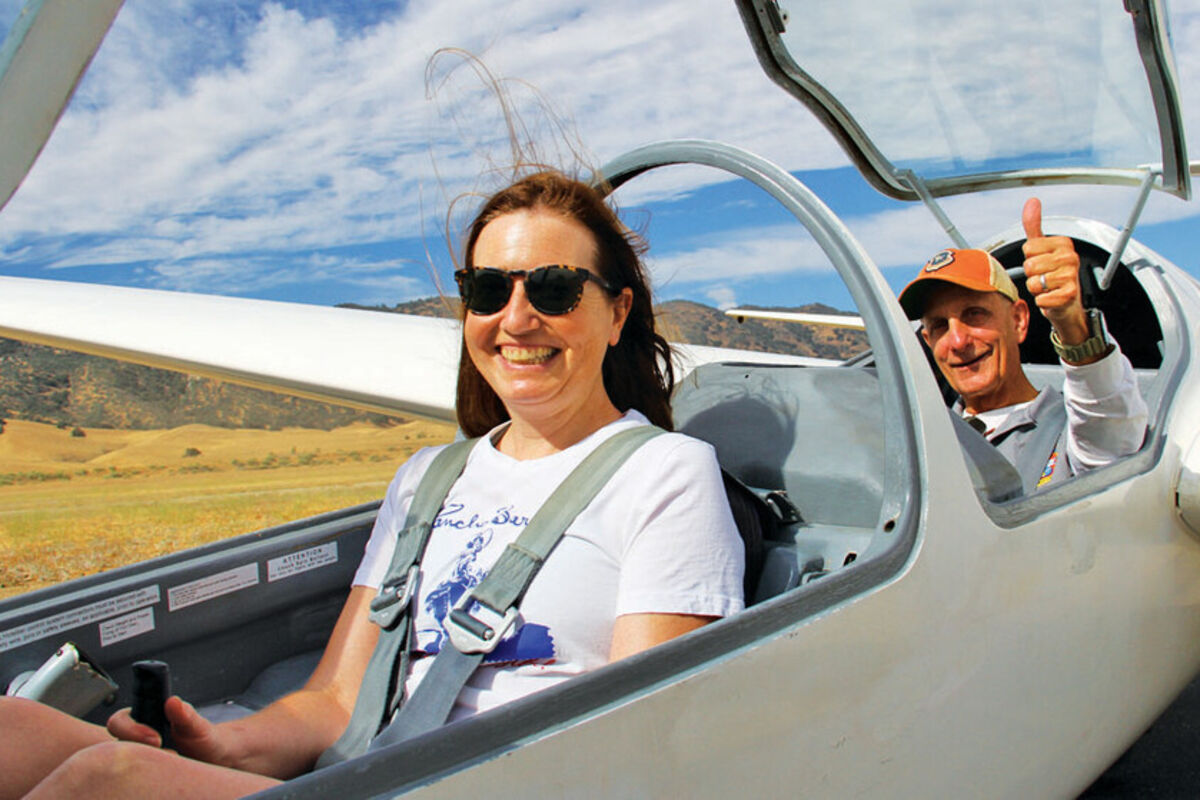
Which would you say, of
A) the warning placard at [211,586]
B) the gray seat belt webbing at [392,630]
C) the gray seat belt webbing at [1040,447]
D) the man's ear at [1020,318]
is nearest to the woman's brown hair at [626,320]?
the gray seat belt webbing at [392,630]

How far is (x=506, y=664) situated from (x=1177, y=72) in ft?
6.86

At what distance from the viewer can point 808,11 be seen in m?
1.97

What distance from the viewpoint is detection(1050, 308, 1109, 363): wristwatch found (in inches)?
74.4

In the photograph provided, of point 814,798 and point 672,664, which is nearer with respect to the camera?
point 672,664

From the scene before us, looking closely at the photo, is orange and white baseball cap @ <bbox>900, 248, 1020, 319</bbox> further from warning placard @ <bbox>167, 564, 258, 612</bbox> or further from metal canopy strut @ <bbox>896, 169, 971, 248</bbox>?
warning placard @ <bbox>167, 564, 258, 612</bbox>

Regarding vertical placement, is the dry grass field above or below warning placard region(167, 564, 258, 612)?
below

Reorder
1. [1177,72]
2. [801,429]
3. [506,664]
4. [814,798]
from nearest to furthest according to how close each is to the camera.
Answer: [814,798] → [506,664] → [801,429] → [1177,72]

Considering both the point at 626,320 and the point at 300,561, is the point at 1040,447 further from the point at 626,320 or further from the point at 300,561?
the point at 300,561

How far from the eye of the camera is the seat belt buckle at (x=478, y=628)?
1.25 meters

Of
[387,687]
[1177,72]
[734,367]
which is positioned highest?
[1177,72]

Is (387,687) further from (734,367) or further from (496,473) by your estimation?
(734,367)

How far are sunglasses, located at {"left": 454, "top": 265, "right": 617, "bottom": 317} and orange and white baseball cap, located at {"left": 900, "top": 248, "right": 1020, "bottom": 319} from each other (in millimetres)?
1187

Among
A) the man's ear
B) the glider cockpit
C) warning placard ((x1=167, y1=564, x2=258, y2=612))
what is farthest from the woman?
the man's ear

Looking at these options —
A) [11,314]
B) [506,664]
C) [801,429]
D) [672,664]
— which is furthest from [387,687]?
[11,314]
